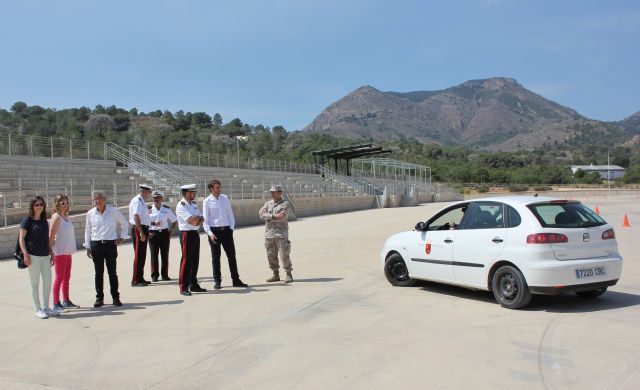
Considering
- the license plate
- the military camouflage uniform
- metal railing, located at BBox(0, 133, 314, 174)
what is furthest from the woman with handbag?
metal railing, located at BBox(0, 133, 314, 174)

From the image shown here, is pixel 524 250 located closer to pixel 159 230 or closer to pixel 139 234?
pixel 139 234

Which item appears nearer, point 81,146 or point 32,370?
point 32,370

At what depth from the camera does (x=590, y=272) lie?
7.69 metres

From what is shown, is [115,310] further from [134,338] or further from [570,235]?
[570,235]

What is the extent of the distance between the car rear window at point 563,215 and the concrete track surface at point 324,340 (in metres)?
1.16

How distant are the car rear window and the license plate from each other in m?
0.58

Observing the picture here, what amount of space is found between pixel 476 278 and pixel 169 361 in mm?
4471

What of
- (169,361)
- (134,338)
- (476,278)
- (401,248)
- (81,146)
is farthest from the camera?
(81,146)

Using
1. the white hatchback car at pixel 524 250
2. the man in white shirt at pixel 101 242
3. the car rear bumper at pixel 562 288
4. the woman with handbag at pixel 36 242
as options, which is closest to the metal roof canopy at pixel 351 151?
the white hatchback car at pixel 524 250

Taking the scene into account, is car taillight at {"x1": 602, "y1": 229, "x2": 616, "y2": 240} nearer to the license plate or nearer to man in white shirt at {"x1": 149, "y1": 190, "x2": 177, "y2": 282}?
the license plate

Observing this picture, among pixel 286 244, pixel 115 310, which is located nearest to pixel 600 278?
pixel 286 244

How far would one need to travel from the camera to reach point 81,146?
1246 inches

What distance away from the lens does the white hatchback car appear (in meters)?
7.55

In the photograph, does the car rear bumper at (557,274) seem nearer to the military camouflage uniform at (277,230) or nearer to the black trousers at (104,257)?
the military camouflage uniform at (277,230)
